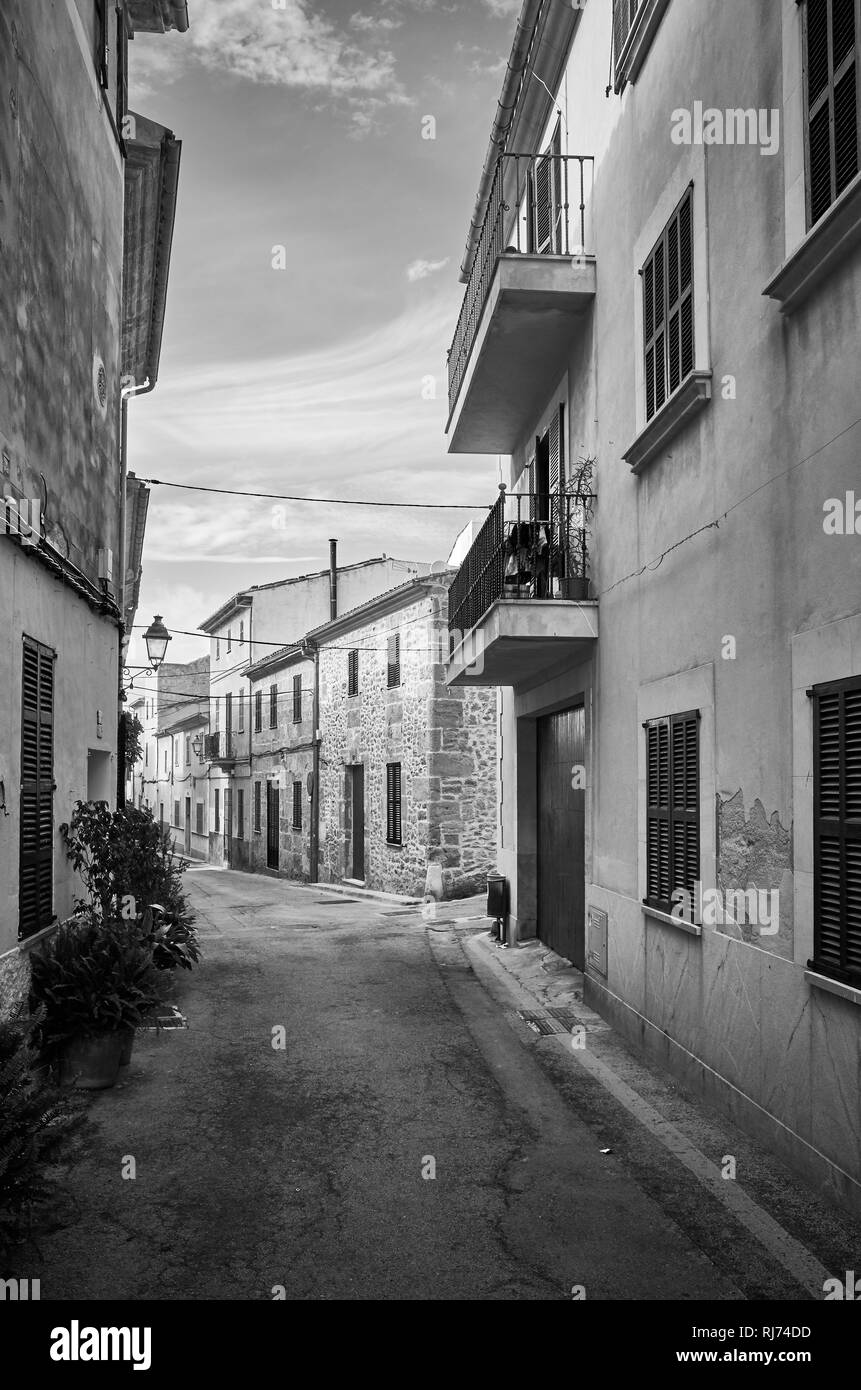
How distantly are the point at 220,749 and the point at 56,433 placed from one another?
29002 mm

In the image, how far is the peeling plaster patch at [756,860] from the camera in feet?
17.4

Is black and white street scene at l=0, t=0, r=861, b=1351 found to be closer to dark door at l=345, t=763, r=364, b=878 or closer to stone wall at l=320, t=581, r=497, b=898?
stone wall at l=320, t=581, r=497, b=898

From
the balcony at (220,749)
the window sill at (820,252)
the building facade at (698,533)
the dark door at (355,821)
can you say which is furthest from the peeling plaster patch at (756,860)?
A: the balcony at (220,749)

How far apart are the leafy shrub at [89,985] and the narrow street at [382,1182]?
1.57 feet

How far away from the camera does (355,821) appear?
2392 cm

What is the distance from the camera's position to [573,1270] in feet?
13.7

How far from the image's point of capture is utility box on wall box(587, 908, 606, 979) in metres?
8.86

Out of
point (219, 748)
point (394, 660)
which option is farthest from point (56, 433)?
point (219, 748)

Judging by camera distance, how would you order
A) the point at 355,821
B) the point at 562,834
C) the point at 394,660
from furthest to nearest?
the point at 355,821
the point at 394,660
the point at 562,834

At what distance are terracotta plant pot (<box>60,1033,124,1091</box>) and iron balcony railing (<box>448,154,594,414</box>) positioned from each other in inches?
283

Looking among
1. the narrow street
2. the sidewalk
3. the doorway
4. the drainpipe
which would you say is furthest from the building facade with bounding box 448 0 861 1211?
the doorway

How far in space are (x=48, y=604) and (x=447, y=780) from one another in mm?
12491

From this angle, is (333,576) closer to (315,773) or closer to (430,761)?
(315,773)
